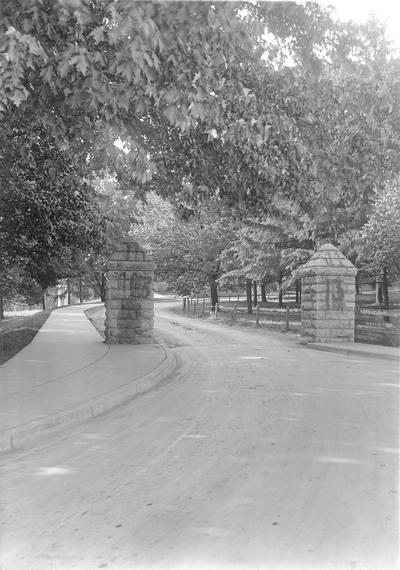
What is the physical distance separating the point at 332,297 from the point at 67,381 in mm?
9673

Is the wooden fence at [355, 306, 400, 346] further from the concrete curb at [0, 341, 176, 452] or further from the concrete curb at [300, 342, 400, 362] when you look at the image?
the concrete curb at [0, 341, 176, 452]

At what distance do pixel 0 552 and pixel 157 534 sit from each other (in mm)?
964

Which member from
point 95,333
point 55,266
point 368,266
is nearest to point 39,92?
point 55,266

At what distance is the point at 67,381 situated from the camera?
9281 millimetres

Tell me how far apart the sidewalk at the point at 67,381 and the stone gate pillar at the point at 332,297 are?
5.00m

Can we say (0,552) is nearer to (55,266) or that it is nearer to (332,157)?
(332,157)

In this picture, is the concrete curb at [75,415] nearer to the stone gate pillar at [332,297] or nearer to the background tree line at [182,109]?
the background tree line at [182,109]

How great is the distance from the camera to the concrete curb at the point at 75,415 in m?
5.93

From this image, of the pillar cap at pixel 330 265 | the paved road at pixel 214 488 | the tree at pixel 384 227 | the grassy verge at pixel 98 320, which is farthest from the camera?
the grassy verge at pixel 98 320

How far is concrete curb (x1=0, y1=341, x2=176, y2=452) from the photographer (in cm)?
593

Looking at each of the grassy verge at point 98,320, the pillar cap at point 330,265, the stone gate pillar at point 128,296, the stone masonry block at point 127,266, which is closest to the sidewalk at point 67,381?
the stone gate pillar at point 128,296

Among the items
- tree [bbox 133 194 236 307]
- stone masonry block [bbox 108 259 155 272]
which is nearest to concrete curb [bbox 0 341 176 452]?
stone masonry block [bbox 108 259 155 272]

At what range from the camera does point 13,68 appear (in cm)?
448

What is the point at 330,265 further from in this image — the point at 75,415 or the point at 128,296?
the point at 75,415
